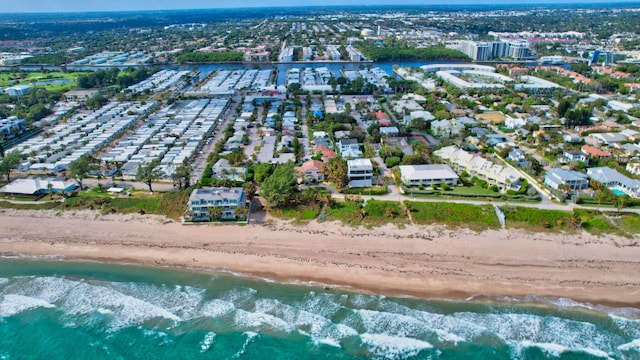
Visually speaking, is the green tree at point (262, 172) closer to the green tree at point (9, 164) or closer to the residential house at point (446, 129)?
the residential house at point (446, 129)

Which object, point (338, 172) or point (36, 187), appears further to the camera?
point (36, 187)

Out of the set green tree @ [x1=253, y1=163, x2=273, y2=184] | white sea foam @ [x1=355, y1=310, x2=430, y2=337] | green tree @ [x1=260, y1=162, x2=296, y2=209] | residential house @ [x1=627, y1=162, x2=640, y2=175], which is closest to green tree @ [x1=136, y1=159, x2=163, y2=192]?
green tree @ [x1=253, y1=163, x2=273, y2=184]

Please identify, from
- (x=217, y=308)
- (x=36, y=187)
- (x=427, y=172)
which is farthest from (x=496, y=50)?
(x=217, y=308)

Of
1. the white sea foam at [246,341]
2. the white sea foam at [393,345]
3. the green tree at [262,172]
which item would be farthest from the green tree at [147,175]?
the white sea foam at [393,345]

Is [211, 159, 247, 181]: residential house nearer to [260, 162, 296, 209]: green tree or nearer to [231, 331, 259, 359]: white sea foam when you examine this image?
[260, 162, 296, 209]: green tree

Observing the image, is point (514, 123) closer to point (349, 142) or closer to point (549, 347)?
point (349, 142)

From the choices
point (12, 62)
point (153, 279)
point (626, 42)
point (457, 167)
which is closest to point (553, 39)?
point (626, 42)
